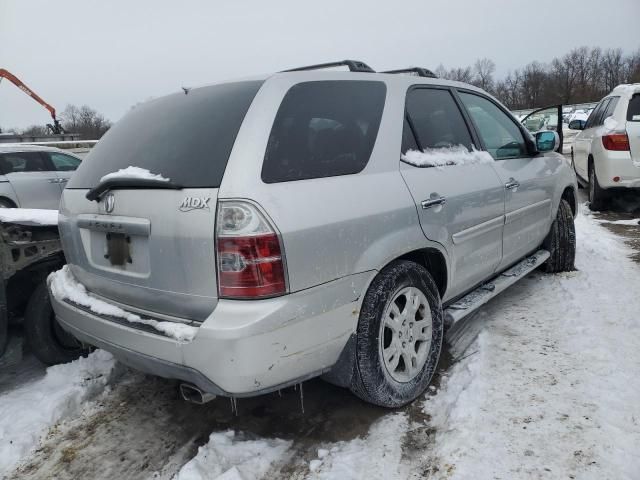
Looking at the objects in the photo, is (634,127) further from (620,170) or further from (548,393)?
(548,393)

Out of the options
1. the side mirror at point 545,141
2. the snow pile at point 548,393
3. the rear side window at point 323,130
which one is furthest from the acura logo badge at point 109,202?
the side mirror at point 545,141

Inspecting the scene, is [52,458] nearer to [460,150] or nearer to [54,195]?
[460,150]

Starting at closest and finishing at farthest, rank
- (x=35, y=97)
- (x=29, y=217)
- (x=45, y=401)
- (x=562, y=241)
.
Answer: (x=45, y=401), (x=29, y=217), (x=562, y=241), (x=35, y=97)

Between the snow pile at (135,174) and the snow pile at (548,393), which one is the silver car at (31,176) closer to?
the snow pile at (135,174)

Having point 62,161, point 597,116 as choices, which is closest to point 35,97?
point 62,161

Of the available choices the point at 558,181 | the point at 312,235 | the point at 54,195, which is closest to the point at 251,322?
the point at 312,235

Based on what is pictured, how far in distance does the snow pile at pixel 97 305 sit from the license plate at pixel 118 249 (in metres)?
0.24

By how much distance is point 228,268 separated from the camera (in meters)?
1.97

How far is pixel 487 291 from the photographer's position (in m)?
3.39

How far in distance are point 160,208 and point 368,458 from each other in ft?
4.83

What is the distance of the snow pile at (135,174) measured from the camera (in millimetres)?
2192

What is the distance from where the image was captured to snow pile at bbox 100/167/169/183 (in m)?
2.19

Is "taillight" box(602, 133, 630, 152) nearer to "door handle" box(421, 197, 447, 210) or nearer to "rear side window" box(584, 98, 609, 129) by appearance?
"rear side window" box(584, 98, 609, 129)

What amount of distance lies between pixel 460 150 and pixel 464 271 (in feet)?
2.56
